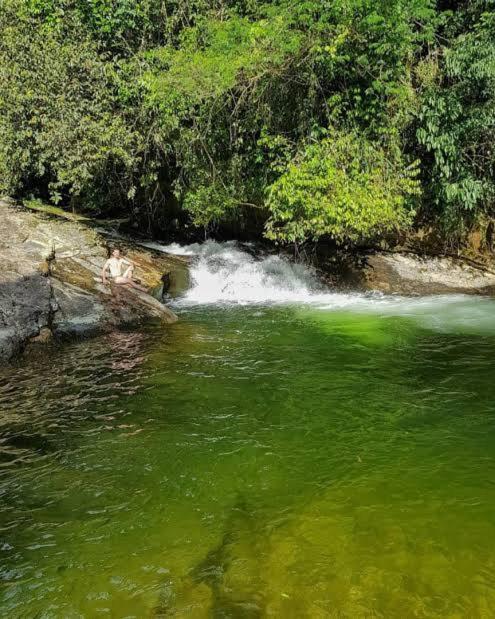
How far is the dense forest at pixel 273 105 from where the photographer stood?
13.3 m

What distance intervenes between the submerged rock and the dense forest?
189 centimetres

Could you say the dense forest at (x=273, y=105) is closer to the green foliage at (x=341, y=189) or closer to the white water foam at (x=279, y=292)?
the green foliage at (x=341, y=189)

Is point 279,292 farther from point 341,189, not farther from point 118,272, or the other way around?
point 118,272

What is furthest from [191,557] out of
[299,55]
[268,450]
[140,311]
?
[299,55]

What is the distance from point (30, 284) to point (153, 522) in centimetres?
853

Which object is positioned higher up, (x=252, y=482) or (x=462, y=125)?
(x=462, y=125)

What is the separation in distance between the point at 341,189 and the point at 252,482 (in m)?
9.21

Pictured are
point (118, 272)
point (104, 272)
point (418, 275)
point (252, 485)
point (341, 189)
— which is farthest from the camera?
point (418, 275)

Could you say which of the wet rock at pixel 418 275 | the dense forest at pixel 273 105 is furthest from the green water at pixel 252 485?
the dense forest at pixel 273 105

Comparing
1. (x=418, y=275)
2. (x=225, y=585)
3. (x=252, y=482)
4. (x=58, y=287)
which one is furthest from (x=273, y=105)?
(x=225, y=585)

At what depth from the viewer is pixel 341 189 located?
43.2 feet

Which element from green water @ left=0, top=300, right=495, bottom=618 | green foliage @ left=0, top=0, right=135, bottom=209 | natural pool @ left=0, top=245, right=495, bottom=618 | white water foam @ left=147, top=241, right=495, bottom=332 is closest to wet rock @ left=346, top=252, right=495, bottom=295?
white water foam @ left=147, top=241, right=495, bottom=332

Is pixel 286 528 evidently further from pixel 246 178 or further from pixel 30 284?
pixel 246 178

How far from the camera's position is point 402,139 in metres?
15.1
